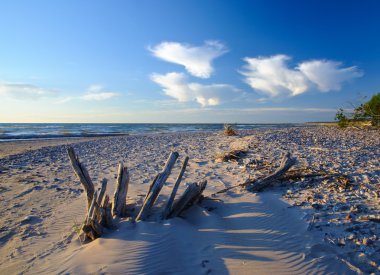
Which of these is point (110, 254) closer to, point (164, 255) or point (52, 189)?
point (164, 255)

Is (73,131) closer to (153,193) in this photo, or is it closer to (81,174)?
(81,174)

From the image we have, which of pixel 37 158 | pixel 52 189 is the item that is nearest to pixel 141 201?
pixel 52 189

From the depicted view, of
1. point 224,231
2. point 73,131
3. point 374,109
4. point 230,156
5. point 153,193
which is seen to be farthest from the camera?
point 73,131

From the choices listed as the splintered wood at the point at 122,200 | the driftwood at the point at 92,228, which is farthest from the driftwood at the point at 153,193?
the driftwood at the point at 92,228

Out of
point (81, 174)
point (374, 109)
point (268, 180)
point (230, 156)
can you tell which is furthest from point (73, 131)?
point (268, 180)

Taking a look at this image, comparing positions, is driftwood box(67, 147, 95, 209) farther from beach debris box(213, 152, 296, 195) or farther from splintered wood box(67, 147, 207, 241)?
beach debris box(213, 152, 296, 195)

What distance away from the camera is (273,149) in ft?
32.3

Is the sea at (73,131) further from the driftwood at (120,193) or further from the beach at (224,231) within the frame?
the driftwood at (120,193)

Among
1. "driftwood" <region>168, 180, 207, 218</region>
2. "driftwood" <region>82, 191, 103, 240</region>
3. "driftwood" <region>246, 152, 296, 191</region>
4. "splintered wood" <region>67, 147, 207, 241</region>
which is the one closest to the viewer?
"driftwood" <region>82, 191, 103, 240</region>

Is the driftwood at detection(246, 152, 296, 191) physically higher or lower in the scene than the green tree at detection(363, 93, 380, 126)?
lower

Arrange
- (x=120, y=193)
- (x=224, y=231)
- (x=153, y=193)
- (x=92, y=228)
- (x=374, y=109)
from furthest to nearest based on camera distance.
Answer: (x=374, y=109) → (x=120, y=193) → (x=153, y=193) → (x=224, y=231) → (x=92, y=228)

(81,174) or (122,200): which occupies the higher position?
(81,174)

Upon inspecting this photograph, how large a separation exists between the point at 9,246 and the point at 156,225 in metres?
2.33

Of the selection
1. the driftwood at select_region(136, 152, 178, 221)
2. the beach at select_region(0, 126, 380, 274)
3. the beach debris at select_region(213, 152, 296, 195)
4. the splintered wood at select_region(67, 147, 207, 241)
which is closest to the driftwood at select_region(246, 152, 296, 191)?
the beach debris at select_region(213, 152, 296, 195)
